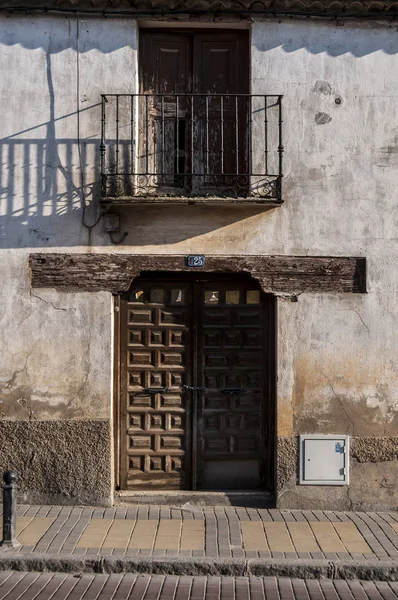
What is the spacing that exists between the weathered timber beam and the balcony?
683 mm

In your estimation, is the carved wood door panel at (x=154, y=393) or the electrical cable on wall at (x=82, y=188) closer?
the electrical cable on wall at (x=82, y=188)

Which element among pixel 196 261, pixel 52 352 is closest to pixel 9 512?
pixel 52 352

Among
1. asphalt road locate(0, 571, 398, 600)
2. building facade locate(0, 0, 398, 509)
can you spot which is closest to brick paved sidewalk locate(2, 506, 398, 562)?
asphalt road locate(0, 571, 398, 600)

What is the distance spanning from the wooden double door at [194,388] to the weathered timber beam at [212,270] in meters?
0.38

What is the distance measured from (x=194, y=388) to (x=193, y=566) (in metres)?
2.51

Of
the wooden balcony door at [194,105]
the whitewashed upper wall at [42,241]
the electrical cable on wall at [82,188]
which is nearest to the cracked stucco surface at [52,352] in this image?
the whitewashed upper wall at [42,241]

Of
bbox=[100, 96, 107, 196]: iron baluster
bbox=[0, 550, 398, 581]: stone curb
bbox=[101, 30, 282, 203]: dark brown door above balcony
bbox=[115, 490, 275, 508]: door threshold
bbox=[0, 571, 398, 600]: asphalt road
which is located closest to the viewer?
bbox=[0, 571, 398, 600]: asphalt road

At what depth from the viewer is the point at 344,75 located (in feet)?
29.9

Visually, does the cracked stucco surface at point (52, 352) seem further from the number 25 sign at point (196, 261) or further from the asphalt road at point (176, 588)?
the asphalt road at point (176, 588)

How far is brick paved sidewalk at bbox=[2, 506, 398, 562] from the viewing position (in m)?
7.42

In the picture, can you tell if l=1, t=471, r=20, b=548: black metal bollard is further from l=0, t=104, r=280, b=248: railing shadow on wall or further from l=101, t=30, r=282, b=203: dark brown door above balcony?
l=101, t=30, r=282, b=203: dark brown door above balcony

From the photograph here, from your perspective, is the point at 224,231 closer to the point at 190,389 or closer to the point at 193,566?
the point at 190,389

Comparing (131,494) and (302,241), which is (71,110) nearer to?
(302,241)

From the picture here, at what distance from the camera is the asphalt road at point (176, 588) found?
6656mm
